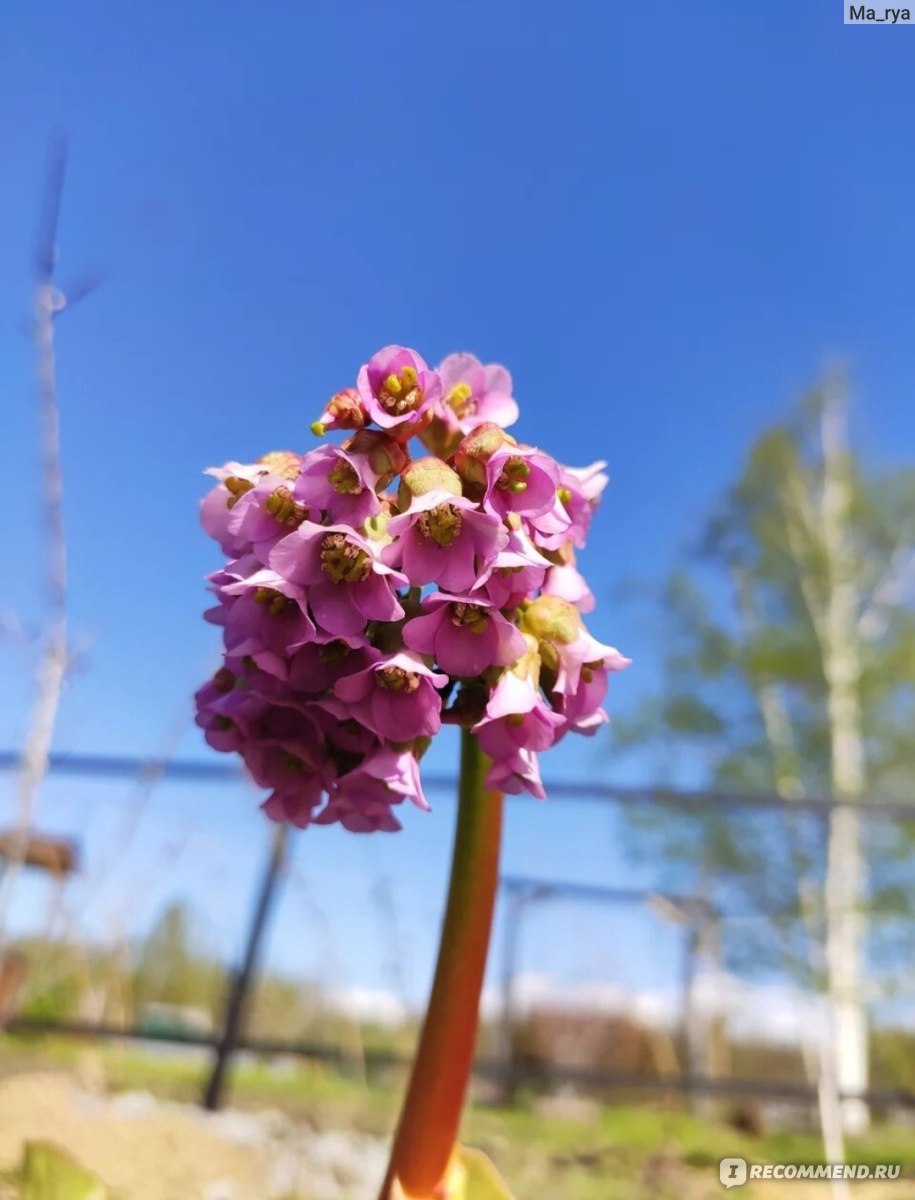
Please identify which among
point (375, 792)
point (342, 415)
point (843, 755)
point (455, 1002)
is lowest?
point (455, 1002)

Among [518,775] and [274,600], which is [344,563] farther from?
[518,775]

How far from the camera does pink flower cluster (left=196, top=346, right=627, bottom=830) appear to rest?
540 mm

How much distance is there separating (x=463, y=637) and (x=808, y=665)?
6.75 m

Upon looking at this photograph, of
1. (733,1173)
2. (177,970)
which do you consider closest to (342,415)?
(733,1173)

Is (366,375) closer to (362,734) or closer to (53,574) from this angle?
(362,734)

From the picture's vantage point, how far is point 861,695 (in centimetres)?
666

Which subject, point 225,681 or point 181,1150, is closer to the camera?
point 225,681

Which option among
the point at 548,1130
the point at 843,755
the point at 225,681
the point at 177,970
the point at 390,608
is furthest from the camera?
the point at 843,755

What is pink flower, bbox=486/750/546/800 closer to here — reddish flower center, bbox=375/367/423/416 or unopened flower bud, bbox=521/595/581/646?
unopened flower bud, bbox=521/595/581/646

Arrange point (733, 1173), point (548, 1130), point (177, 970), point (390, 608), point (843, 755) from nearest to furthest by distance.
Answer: point (390, 608) < point (733, 1173) < point (548, 1130) < point (177, 970) < point (843, 755)

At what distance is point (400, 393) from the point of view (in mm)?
608

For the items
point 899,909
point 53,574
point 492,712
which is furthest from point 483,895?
point 899,909

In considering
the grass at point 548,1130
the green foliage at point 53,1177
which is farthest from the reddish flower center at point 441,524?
the grass at point 548,1130

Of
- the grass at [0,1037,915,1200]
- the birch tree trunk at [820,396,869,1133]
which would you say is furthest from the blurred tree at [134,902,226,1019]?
the birch tree trunk at [820,396,869,1133]
